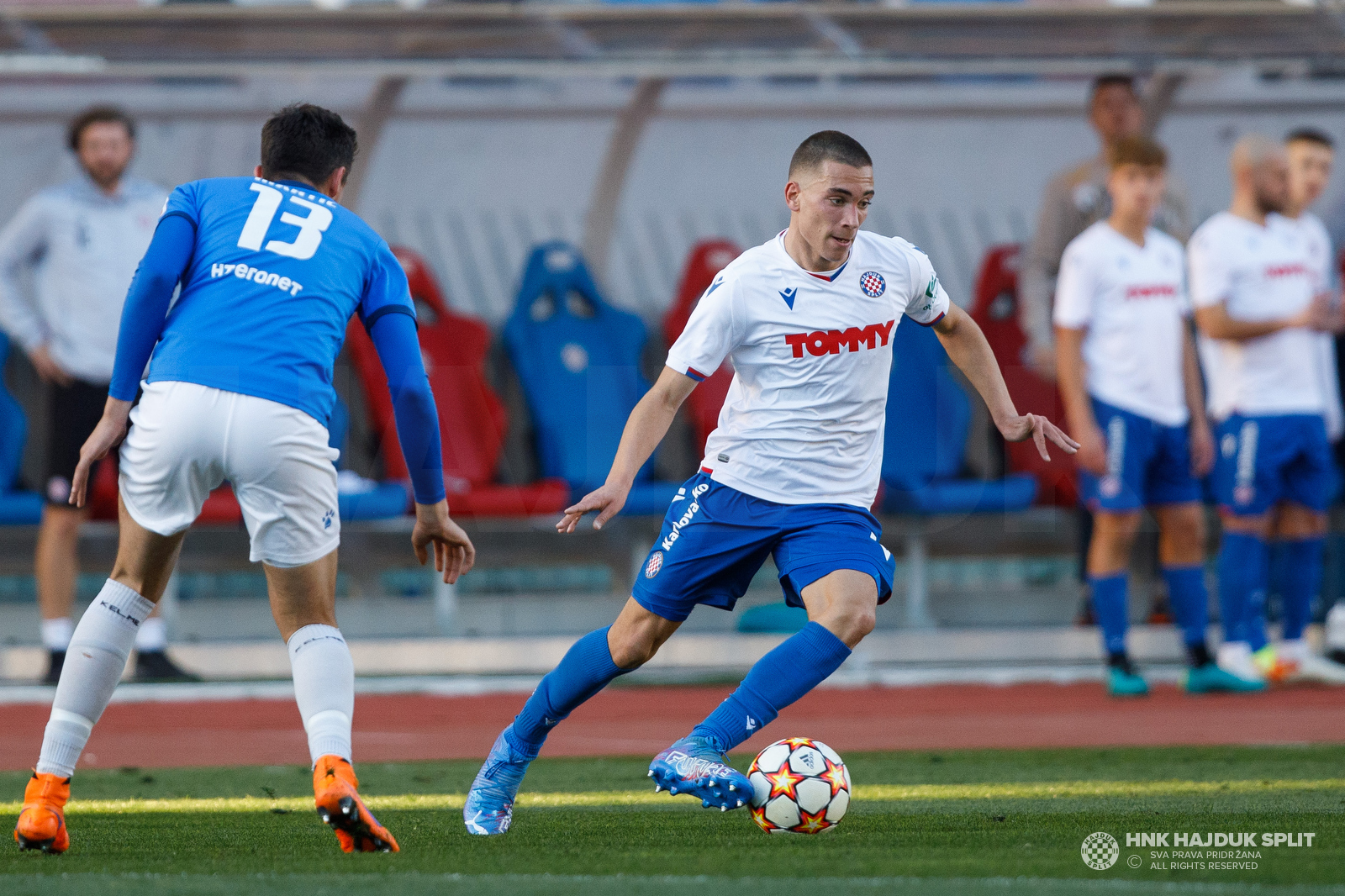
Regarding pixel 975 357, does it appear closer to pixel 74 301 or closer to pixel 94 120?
pixel 94 120

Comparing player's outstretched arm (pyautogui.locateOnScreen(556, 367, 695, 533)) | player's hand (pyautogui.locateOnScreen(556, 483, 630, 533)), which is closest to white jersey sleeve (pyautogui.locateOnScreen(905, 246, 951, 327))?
player's outstretched arm (pyautogui.locateOnScreen(556, 367, 695, 533))

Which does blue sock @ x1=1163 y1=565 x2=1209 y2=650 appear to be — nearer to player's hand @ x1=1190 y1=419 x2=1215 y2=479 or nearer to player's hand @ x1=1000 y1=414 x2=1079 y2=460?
player's hand @ x1=1190 y1=419 x2=1215 y2=479

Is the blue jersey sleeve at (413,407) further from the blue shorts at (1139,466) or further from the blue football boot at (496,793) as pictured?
the blue shorts at (1139,466)

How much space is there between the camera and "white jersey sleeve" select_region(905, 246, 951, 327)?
4.51m

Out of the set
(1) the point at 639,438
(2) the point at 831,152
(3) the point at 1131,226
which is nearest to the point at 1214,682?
(3) the point at 1131,226

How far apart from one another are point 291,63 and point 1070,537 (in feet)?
16.4

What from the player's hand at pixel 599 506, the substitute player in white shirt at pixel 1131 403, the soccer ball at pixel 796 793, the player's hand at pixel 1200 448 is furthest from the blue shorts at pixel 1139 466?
the player's hand at pixel 599 506

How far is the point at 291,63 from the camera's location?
29.2ft

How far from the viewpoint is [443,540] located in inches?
158

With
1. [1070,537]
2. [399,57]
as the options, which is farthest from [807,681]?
[1070,537]

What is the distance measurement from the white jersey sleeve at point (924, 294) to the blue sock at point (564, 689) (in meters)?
1.14

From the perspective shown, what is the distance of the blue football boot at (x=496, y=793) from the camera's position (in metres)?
4.20

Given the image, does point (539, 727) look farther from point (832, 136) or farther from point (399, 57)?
point (399, 57)

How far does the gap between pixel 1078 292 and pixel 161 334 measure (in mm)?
4910
